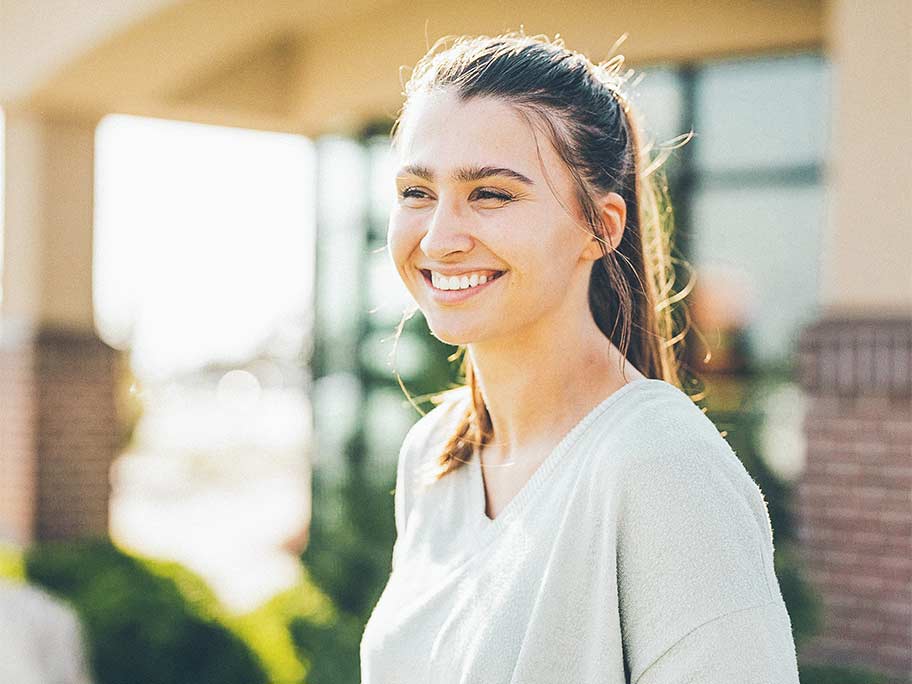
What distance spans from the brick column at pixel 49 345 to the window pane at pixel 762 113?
439 cm

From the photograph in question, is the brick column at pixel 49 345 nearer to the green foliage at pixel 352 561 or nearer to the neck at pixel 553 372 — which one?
the green foliage at pixel 352 561

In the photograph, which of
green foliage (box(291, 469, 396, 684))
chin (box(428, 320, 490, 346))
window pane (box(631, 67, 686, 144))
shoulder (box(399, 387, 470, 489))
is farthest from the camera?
window pane (box(631, 67, 686, 144))

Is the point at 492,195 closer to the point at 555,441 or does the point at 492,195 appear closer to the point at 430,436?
the point at 555,441

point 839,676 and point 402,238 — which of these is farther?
point 839,676

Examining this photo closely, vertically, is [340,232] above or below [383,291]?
above

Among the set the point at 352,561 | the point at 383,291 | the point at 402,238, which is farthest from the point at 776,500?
the point at 402,238

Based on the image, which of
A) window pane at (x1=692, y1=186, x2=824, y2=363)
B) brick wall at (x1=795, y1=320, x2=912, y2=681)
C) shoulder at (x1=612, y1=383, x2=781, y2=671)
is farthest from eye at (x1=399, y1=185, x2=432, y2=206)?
window pane at (x1=692, y1=186, x2=824, y2=363)

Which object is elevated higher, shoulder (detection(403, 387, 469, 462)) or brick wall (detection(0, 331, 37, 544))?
shoulder (detection(403, 387, 469, 462))

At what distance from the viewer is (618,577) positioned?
155 centimetres

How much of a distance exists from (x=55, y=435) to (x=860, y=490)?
569cm

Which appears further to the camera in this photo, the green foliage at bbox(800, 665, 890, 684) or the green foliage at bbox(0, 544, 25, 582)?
the green foliage at bbox(0, 544, 25, 582)

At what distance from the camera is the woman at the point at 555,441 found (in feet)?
4.89

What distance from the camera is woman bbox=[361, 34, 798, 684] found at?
149 cm

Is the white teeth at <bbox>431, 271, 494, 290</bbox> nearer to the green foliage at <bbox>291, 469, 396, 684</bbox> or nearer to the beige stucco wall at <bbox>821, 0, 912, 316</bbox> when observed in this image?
the beige stucco wall at <bbox>821, 0, 912, 316</bbox>
